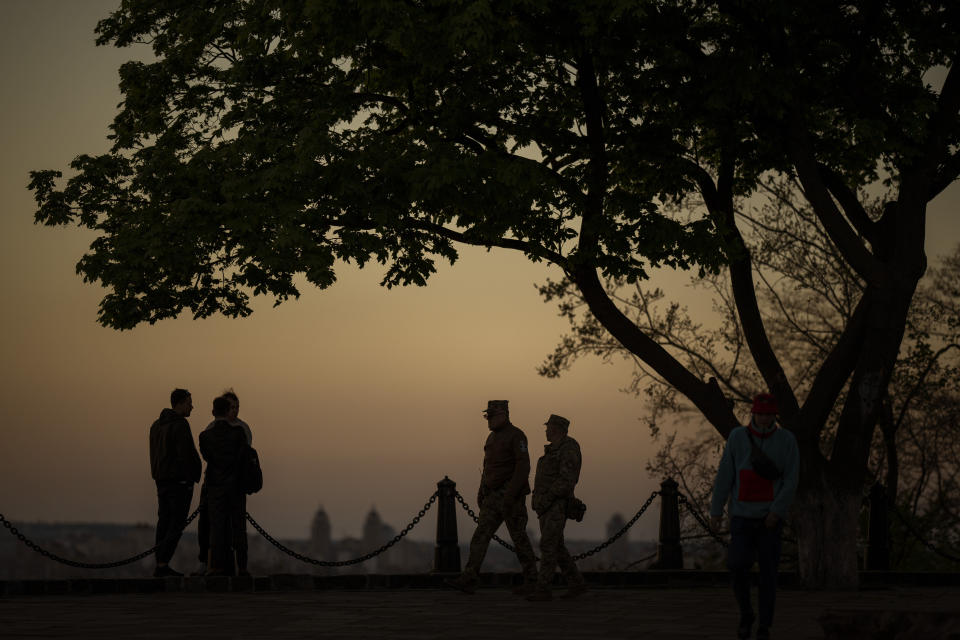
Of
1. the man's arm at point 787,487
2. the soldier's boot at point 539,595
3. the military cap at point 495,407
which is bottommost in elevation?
the soldier's boot at point 539,595

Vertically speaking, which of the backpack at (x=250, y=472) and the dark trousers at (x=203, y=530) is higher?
the backpack at (x=250, y=472)

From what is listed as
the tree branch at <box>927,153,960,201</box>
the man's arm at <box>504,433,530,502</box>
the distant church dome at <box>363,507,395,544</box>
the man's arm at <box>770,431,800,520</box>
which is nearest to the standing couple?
the man's arm at <box>504,433,530,502</box>

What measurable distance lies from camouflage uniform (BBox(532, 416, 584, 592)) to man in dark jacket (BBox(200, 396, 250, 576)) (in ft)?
12.4

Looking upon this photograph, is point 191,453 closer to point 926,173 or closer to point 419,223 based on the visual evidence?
point 419,223

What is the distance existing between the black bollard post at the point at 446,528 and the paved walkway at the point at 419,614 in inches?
38.3

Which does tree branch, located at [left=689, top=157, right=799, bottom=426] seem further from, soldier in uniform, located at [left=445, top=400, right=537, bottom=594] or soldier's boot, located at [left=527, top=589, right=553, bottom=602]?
soldier's boot, located at [left=527, top=589, right=553, bottom=602]

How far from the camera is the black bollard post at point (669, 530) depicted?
18.2 meters

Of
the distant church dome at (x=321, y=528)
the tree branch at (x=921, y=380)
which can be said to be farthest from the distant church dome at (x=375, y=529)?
the tree branch at (x=921, y=380)

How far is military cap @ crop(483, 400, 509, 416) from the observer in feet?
46.3

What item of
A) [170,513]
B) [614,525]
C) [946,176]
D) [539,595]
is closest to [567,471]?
[539,595]

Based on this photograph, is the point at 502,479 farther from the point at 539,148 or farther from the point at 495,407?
the point at 539,148

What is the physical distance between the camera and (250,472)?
1539cm

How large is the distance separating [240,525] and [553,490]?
426cm

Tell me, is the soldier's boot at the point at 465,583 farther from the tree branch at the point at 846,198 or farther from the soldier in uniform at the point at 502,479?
the tree branch at the point at 846,198
